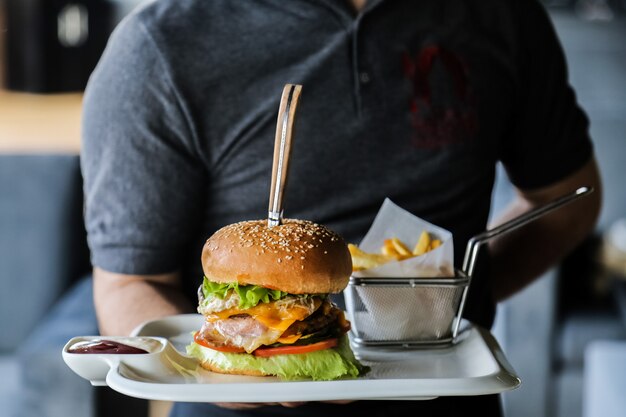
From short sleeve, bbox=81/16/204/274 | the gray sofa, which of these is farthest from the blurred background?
short sleeve, bbox=81/16/204/274

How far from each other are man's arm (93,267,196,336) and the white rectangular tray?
171 mm

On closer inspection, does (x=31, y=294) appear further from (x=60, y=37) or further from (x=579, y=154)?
(x=60, y=37)

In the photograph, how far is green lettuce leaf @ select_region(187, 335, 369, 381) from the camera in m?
1.10

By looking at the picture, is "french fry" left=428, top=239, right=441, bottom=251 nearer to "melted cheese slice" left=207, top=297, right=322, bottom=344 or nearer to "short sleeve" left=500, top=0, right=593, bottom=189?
"melted cheese slice" left=207, top=297, right=322, bottom=344

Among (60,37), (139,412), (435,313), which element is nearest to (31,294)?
(139,412)

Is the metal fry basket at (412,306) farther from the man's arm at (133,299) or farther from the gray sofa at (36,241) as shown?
the gray sofa at (36,241)

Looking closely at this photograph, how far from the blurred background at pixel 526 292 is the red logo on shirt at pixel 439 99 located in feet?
3.01

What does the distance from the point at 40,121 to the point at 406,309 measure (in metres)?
5.61

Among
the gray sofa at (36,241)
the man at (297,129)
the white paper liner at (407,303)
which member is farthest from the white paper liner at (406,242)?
the gray sofa at (36,241)

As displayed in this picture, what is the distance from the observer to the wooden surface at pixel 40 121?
18.6ft

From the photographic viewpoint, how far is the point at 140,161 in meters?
1.43

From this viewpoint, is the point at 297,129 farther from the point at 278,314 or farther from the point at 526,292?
the point at 526,292

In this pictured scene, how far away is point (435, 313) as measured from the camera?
128 cm

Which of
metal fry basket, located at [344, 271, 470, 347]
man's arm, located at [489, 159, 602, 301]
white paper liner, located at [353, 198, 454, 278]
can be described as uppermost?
white paper liner, located at [353, 198, 454, 278]
